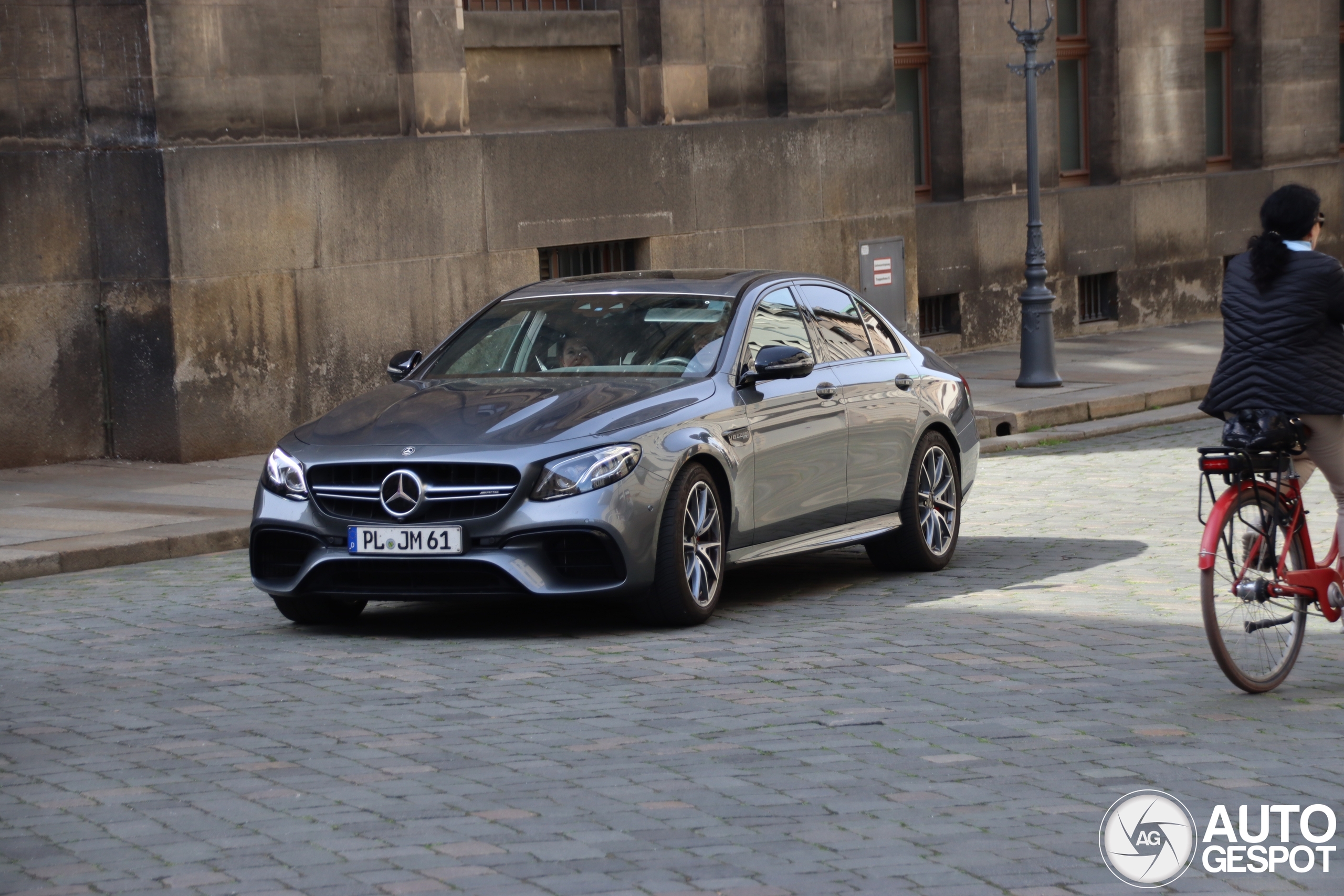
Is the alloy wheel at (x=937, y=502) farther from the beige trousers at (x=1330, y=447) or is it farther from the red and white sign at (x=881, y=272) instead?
the red and white sign at (x=881, y=272)

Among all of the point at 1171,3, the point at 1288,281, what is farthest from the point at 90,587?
the point at 1171,3

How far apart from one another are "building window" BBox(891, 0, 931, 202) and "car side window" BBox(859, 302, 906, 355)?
1348 cm

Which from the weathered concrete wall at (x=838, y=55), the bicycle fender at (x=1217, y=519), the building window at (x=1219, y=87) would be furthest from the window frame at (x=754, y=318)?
the building window at (x=1219, y=87)

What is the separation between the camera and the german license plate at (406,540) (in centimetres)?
811

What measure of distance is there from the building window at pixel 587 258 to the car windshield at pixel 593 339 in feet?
28.5

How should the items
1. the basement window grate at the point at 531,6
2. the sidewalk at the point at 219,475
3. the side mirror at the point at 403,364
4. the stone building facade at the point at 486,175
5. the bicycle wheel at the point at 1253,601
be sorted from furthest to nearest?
the basement window grate at the point at 531,6
the stone building facade at the point at 486,175
the sidewalk at the point at 219,475
the side mirror at the point at 403,364
the bicycle wheel at the point at 1253,601

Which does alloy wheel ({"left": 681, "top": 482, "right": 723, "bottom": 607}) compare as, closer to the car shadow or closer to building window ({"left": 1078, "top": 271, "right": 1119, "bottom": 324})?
the car shadow

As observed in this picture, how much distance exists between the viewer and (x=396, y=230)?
16766 millimetres

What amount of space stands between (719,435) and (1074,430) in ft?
29.5

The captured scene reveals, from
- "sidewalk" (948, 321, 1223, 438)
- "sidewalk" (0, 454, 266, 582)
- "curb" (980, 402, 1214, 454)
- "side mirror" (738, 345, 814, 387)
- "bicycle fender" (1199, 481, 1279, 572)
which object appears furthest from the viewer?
"sidewalk" (948, 321, 1223, 438)

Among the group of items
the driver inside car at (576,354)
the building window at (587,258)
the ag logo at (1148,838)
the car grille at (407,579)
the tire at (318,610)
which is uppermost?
the building window at (587,258)

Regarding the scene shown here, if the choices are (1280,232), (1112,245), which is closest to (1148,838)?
(1280,232)

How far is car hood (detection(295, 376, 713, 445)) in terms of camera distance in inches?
326

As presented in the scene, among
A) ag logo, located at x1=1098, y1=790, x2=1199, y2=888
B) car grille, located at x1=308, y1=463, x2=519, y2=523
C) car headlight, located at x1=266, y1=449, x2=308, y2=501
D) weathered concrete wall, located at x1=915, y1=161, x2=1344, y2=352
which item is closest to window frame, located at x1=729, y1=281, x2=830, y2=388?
car grille, located at x1=308, y1=463, x2=519, y2=523
